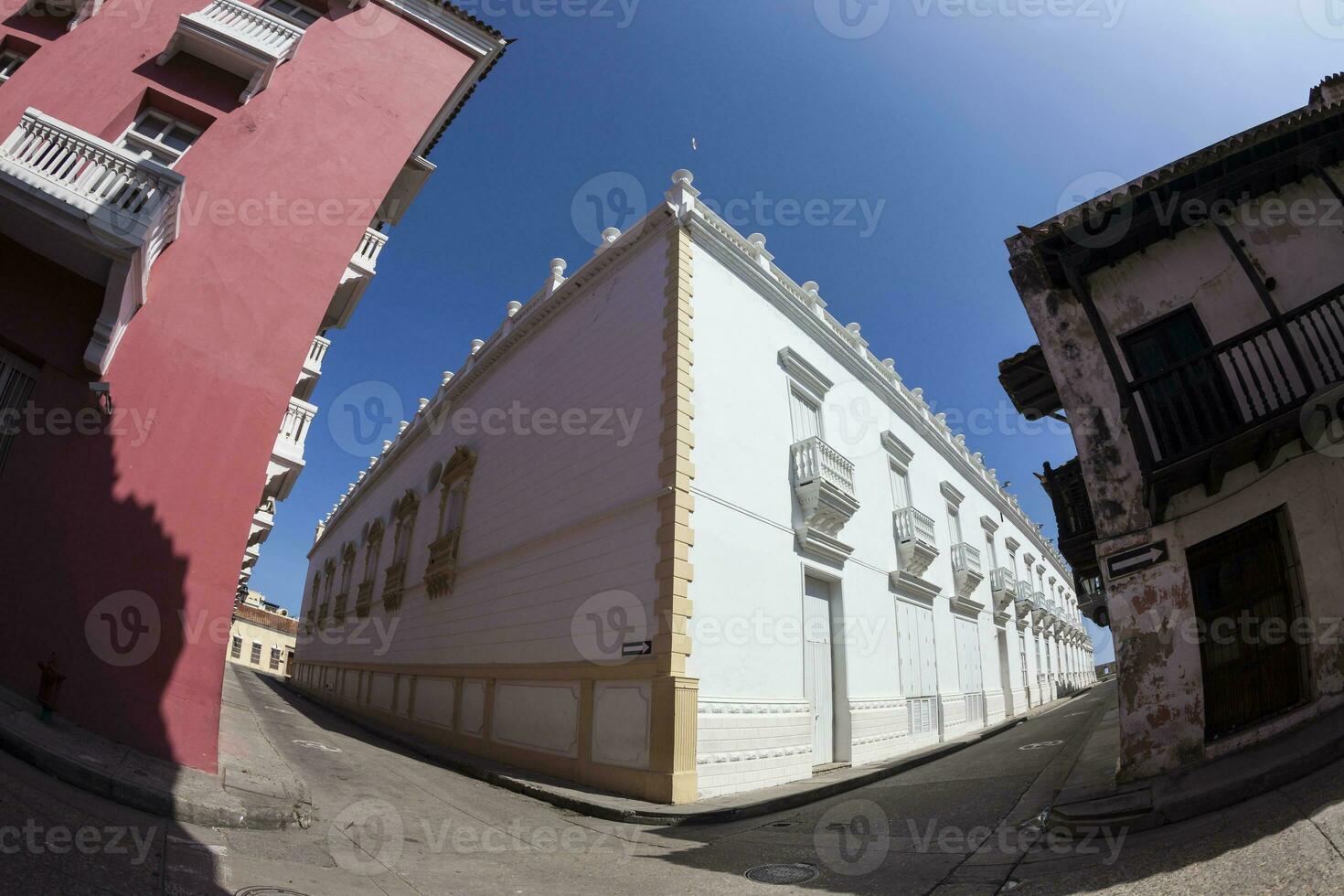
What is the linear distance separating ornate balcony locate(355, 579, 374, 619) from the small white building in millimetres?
3657

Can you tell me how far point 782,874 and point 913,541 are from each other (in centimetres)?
1099

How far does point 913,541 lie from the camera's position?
14.5 meters

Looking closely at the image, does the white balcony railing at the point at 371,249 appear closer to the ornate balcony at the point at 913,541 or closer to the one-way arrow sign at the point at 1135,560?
the one-way arrow sign at the point at 1135,560

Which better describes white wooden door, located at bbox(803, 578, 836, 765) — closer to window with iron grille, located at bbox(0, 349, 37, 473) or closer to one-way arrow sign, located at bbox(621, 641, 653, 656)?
one-way arrow sign, located at bbox(621, 641, 653, 656)

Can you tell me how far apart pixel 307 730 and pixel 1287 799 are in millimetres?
15837

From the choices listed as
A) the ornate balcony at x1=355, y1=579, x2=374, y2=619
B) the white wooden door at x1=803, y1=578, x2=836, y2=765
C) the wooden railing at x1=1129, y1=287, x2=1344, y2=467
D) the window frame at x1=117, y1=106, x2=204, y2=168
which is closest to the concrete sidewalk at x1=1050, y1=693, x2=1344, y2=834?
the wooden railing at x1=1129, y1=287, x2=1344, y2=467

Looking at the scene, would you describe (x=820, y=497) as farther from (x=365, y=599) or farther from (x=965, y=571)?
(x=365, y=599)

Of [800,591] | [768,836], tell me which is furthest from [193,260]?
[800,591]

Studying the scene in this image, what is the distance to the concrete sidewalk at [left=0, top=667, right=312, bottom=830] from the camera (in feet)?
14.5

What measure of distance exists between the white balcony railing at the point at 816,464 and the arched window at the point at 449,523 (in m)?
8.77

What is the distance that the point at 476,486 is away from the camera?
1502 centimetres

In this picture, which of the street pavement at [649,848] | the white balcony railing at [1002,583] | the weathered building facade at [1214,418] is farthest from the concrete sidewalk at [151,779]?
the white balcony railing at [1002,583]

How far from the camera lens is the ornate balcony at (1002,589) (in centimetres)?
2098

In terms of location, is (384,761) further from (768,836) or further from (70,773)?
(768,836)
